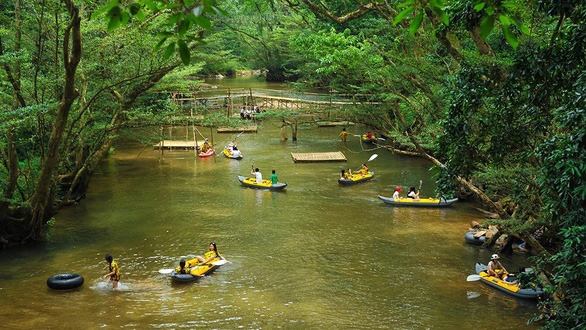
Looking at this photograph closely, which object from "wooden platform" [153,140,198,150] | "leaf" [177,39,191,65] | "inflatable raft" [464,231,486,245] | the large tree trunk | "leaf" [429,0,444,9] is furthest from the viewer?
"wooden platform" [153,140,198,150]

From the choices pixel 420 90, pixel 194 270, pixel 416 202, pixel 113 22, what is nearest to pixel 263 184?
pixel 416 202

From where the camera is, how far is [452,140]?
8.22 m

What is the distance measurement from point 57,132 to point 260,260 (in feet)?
20.4

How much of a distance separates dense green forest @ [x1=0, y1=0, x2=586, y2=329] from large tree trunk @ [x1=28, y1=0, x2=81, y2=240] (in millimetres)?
40

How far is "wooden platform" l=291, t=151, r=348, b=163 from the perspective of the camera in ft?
96.8

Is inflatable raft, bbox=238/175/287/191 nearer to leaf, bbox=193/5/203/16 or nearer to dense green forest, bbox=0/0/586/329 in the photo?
dense green forest, bbox=0/0/586/329

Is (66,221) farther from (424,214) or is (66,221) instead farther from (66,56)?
(424,214)

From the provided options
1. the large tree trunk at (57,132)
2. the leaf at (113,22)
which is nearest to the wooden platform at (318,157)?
the large tree trunk at (57,132)

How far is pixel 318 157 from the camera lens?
1177 inches

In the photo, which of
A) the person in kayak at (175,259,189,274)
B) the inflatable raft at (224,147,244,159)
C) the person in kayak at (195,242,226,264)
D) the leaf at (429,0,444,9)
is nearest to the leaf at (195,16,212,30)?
the leaf at (429,0,444,9)

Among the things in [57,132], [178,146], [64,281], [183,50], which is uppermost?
[183,50]

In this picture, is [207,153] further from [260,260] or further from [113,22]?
[113,22]

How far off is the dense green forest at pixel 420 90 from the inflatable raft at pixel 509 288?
616 millimetres

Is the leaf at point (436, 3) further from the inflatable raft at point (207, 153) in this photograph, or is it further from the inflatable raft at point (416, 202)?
the inflatable raft at point (207, 153)
